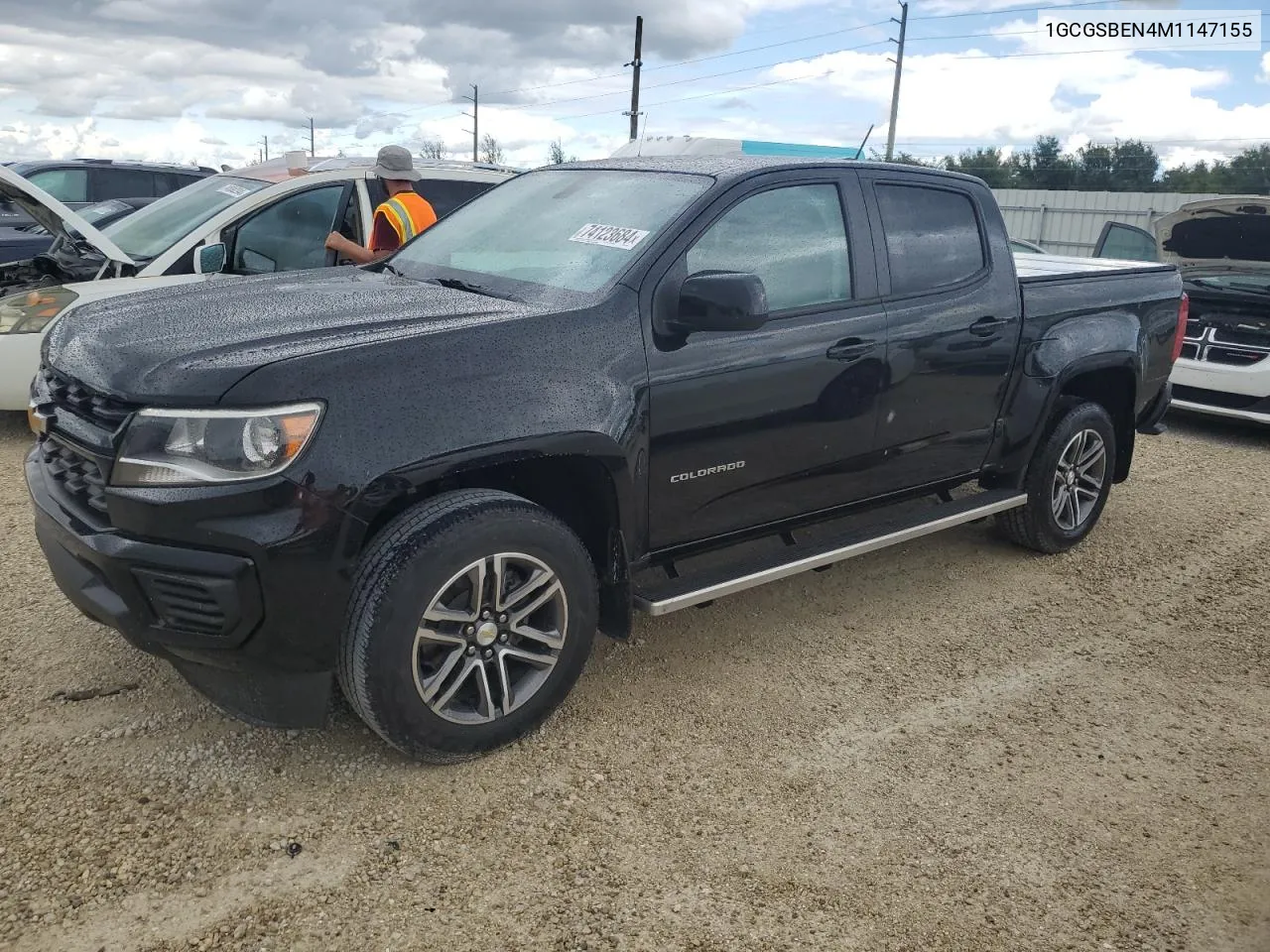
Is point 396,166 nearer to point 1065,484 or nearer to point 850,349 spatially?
point 850,349

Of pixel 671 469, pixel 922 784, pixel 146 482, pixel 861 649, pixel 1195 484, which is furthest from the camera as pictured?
pixel 1195 484

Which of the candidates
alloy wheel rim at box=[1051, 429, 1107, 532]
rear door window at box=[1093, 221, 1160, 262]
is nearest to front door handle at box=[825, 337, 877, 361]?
alloy wheel rim at box=[1051, 429, 1107, 532]

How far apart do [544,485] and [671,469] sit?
42 centimetres

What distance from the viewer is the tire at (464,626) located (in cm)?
284

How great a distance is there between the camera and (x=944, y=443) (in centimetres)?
442

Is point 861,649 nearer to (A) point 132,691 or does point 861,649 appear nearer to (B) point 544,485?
(B) point 544,485

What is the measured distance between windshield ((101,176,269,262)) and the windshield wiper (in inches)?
Answer: 145

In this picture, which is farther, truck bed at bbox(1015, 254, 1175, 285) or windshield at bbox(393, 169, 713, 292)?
truck bed at bbox(1015, 254, 1175, 285)

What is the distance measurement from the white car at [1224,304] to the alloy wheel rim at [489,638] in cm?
677

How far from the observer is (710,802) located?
3.05m

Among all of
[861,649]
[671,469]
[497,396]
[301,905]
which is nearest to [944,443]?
[861,649]

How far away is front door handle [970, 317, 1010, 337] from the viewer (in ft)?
14.3

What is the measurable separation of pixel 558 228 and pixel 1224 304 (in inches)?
260

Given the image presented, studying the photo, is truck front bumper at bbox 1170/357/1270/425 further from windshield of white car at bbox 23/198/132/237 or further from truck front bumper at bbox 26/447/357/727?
windshield of white car at bbox 23/198/132/237
